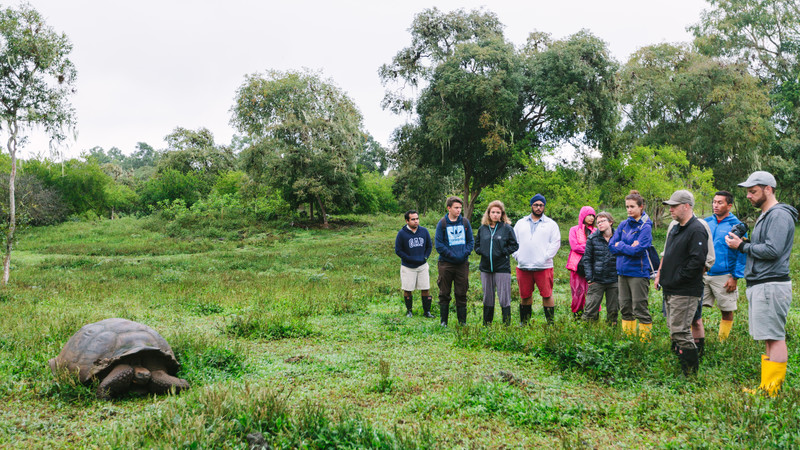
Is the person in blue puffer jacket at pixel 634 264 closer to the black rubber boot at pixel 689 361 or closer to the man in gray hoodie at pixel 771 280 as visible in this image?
the black rubber boot at pixel 689 361

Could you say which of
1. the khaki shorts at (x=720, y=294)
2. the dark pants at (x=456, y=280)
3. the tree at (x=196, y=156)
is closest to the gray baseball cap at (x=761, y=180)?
the khaki shorts at (x=720, y=294)

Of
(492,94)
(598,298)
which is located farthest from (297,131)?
(598,298)

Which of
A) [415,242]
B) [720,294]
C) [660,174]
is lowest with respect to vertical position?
[720,294]

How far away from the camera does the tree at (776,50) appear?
32916 millimetres

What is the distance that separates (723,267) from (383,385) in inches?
195

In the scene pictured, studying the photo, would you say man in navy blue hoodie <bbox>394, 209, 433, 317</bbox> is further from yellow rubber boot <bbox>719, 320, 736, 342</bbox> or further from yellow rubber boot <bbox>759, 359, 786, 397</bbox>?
yellow rubber boot <bbox>759, 359, 786, 397</bbox>

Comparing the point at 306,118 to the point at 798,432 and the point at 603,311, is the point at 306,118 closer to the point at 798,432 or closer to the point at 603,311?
the point at 603,311

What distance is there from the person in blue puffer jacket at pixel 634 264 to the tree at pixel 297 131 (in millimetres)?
27940

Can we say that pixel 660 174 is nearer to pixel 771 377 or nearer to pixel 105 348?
pixel 771 377

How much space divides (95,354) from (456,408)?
3615mm

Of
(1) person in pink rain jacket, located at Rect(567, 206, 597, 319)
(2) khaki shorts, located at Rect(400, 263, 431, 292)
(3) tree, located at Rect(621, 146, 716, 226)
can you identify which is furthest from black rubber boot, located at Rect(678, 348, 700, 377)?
(3) tree, located at Rect(621, 146, 716, 226)

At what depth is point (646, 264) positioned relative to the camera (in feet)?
21.1

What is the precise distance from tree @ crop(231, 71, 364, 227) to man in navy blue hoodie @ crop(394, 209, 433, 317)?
973 inches

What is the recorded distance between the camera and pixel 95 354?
4852 mm
